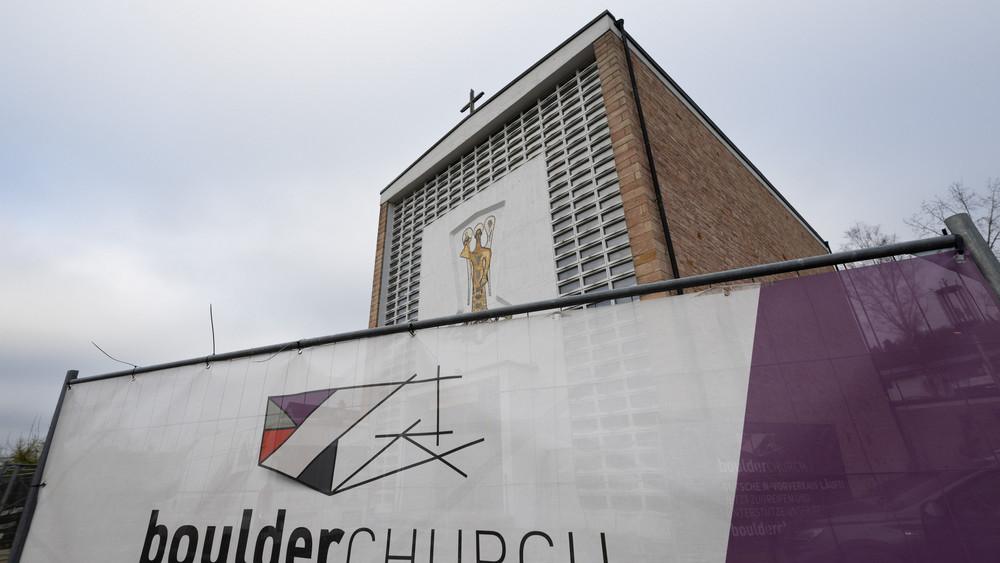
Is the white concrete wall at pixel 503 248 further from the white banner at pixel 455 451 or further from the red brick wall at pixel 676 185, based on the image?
the white banner at pixel 455 451

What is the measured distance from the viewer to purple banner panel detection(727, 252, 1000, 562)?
1.46 metres

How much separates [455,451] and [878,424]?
5.74ft

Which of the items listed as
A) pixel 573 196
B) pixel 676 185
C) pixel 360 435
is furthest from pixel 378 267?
pixel 360 435

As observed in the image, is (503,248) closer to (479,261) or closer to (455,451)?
(479,261)

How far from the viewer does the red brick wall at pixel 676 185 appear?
5.11 metres

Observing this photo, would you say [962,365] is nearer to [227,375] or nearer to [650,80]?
[227,375]

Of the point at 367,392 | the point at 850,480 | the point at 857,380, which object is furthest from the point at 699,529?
the point at 367,392

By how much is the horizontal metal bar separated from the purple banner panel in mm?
63

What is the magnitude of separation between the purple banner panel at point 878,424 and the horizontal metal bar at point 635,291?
63 millimetres

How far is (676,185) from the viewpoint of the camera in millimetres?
5934

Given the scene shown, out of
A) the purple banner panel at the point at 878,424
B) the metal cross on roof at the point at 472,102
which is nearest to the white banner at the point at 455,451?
the purple banner panel at the point at 878,424

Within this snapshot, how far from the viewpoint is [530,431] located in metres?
2.03

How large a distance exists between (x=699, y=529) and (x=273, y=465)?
223 cm

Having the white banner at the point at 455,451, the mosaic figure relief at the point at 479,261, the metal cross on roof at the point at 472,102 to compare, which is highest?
the metal cross on roof at the point at 472,102
